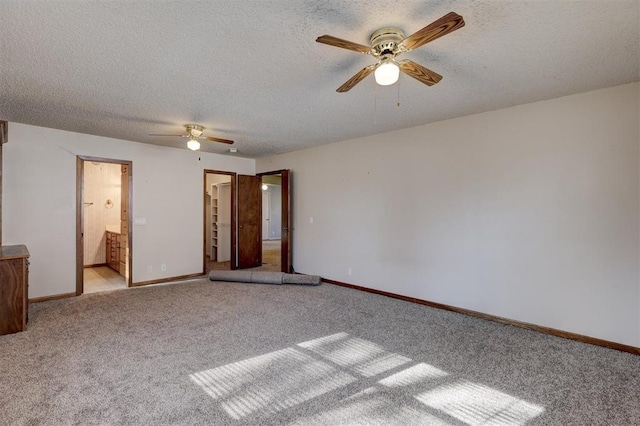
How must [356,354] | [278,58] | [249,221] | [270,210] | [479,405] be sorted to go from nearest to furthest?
[479,405] < [278,58] < [356,354] < [249,221] < [270,210]

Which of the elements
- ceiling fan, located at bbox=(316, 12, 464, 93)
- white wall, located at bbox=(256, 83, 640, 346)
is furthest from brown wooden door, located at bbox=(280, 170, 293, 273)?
ceiling fan, located at bbox=(316, 12, 464, 93)

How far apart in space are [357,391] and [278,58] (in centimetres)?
262

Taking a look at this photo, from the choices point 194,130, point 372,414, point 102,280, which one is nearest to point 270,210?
point 102,280

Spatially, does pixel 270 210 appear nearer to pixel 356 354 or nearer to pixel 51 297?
pixel 51 297

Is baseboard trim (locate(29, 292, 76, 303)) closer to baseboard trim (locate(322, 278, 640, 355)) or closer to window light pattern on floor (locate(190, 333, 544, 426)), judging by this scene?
window light pattern on floor (locate(190, 333, 544, 426))

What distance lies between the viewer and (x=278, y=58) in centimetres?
243

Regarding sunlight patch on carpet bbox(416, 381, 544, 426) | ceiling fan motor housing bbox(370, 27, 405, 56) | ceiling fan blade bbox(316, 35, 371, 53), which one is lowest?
sunlight patch on carpet bbox(416, 381, 544, 426)

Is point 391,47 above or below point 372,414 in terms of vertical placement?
above

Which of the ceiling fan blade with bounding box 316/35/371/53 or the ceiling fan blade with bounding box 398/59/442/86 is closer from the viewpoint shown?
the ceiling fan blade with bounding box 316/35/371/53

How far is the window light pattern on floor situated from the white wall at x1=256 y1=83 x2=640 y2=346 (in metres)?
1.69

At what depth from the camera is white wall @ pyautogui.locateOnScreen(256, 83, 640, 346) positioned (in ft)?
9.68

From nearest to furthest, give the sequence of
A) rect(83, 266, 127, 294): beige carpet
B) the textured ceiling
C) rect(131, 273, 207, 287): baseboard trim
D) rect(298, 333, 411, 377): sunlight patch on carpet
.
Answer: the textured ceiling
rect(298, 333, 411, 377): sunlight patch on carpet
rect(83, 266, 127, 294): beige carpet
rect(131, 273, 207, 287): baseboard trim

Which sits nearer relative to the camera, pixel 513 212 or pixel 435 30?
pixel 435 30

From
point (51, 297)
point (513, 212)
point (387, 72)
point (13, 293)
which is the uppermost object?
point (387, 72)
